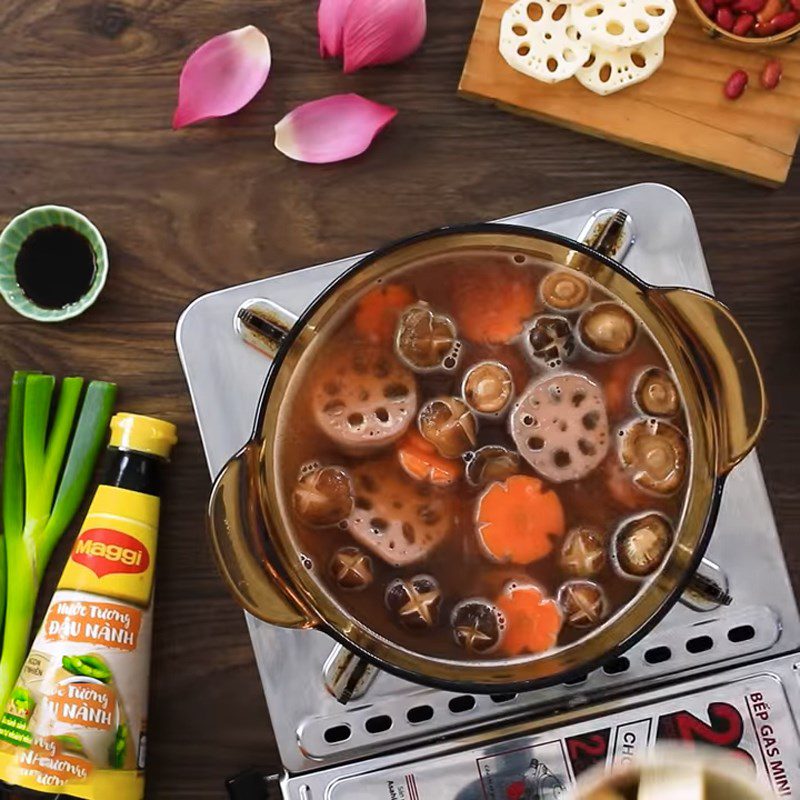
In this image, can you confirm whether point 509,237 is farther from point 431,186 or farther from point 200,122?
point 200,122

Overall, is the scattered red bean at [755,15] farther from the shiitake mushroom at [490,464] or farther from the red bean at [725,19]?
the shiitake mushroom at [490,464]

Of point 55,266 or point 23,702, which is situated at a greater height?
point 55,266

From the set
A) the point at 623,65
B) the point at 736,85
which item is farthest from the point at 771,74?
the point at 623,65

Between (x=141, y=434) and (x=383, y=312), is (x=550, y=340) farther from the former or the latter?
(x=141, y=434)

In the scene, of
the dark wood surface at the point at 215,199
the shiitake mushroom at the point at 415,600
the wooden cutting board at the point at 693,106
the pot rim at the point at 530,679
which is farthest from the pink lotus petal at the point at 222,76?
the shiitake mushroom at the point at 415,600

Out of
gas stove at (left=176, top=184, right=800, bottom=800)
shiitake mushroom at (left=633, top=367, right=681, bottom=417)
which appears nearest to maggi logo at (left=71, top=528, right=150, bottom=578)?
gas stove at (left=176, top=184, right=800, bottom=800)

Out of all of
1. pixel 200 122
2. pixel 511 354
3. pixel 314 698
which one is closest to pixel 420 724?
pixel 314 698

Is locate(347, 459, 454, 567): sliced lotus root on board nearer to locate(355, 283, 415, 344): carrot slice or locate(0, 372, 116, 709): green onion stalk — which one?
locate(355, 283, 415, 344): carrot slice
